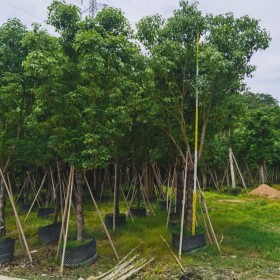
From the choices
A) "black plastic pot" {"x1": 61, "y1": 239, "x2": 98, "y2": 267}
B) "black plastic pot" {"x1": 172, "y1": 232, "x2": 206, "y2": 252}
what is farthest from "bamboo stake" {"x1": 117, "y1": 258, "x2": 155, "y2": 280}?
"black plastic pot" {"x1": 61, "y1": 239, "x2": 98, "y2": 267}

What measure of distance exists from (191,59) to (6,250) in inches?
297

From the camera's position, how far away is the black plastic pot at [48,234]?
1141 centimetres

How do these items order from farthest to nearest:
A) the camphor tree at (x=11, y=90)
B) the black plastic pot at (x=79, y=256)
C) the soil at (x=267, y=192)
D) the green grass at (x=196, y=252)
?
1. the soil at (x=267, y=192)
2. the camphor tree at (x=11, y=90)
3. the black plastic pot at (x=79, y=256)
4. the green grass at (x=196, y=252)

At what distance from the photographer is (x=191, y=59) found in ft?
35.4

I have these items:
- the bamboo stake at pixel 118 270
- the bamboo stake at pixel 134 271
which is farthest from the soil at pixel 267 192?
the bamboo stake at pixel 118 270

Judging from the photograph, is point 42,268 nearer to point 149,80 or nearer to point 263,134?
point 149,80

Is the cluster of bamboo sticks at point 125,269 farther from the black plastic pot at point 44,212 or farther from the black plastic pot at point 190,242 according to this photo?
the black plastic pot at point 44,212

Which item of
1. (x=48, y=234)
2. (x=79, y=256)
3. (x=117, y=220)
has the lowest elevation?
(x=79, y=256)

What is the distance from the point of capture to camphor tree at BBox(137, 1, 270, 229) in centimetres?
1031

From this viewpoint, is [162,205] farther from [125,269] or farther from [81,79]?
[125,269]

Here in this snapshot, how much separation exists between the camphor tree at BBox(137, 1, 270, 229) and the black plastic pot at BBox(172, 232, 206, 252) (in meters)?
0.81

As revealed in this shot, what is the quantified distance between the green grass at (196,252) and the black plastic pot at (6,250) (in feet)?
1.58

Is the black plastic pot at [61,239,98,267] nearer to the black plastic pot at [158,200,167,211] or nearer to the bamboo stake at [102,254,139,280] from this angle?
the bamboo stake at [102,254,139,280]

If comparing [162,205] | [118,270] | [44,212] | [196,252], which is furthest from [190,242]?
[162,205]
